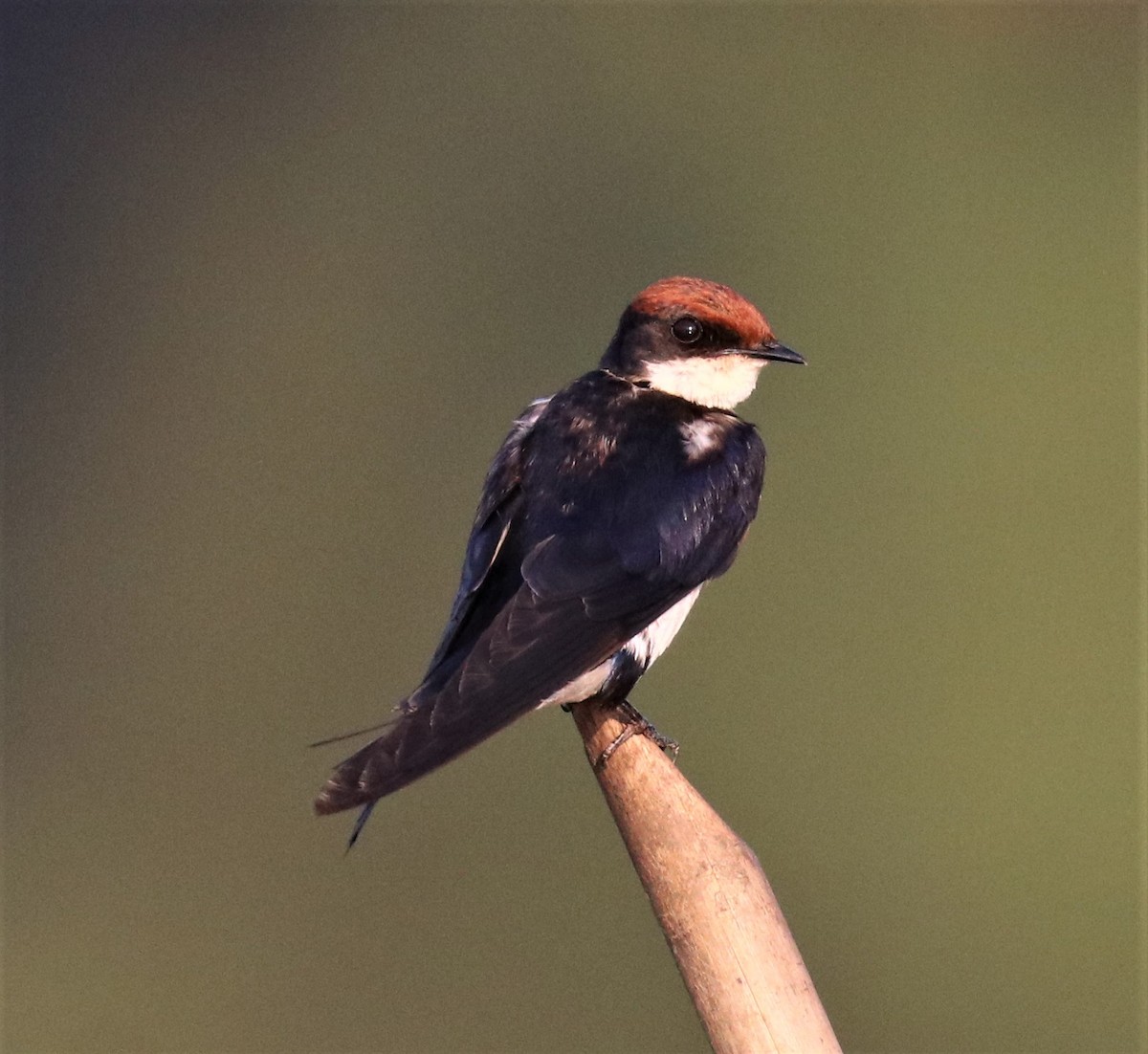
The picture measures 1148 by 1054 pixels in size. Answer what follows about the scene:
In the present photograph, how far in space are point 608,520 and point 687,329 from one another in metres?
0.27

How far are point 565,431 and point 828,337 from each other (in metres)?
1.89

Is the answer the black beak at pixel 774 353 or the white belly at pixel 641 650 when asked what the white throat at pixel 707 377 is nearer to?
the black beak at pixel 774 353

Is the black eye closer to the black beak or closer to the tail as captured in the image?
the black beak

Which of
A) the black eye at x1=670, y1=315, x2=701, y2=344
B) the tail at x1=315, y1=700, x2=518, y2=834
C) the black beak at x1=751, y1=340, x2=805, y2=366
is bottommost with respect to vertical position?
the tail at x1=315, y1=700, x2=518, y2=834

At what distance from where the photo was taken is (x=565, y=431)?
5.86 ft

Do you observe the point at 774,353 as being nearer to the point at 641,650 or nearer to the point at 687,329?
the point at 687,329

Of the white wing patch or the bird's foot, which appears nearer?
the bird's foot

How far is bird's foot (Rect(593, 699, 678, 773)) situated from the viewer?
1.32 meters

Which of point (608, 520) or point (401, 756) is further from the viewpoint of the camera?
point (608, 520)

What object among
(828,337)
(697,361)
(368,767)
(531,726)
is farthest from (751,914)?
(828,337)

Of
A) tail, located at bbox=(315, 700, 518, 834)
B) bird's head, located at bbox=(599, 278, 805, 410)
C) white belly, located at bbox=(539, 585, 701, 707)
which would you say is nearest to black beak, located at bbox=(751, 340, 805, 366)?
bird's head, located at bbox=(599, 278, 805, 410)

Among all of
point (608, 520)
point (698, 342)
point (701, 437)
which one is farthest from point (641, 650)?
point (698, 342)

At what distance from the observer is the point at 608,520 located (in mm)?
1735

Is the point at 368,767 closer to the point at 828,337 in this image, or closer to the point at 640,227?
the point at 828,337
